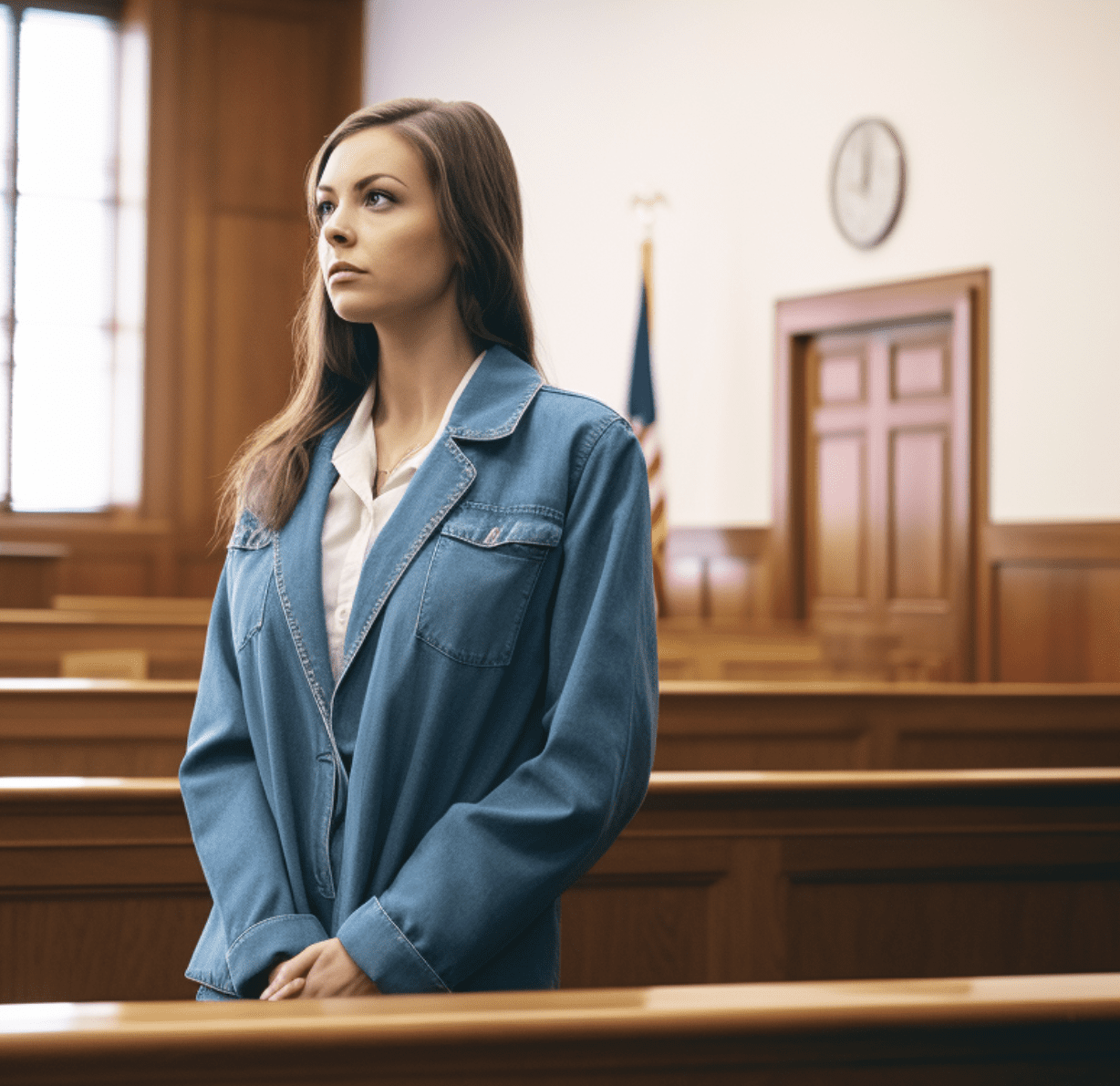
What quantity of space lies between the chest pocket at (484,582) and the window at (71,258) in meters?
9.08

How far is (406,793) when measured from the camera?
118cm

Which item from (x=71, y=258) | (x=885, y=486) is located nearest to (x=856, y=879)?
(x=885, y=486)

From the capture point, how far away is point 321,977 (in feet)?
3.75

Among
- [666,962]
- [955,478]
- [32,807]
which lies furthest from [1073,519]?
[32,807]

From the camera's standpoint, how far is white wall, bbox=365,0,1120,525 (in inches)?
242

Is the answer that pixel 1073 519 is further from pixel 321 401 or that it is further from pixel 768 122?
pixel 321 401

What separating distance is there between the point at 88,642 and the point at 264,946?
3.33m

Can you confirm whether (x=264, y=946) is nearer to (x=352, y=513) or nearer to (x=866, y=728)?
(x=352, y=513)

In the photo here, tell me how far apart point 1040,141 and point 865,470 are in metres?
1.82

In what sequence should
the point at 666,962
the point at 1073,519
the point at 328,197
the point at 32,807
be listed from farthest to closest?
the point at 1073,519 < the point at 666,962 < the point at 32,807 < the point at 328,197

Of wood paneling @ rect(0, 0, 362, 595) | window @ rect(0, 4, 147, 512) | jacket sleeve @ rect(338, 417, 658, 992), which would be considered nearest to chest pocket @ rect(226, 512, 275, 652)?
jacket sleeve @ rect(338, 417, 658, 992)

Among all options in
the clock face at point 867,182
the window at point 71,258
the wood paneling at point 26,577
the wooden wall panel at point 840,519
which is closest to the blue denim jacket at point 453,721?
the wood paneling at point 26,577

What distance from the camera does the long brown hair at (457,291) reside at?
4.21 feet

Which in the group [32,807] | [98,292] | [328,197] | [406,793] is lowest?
[32,807]
